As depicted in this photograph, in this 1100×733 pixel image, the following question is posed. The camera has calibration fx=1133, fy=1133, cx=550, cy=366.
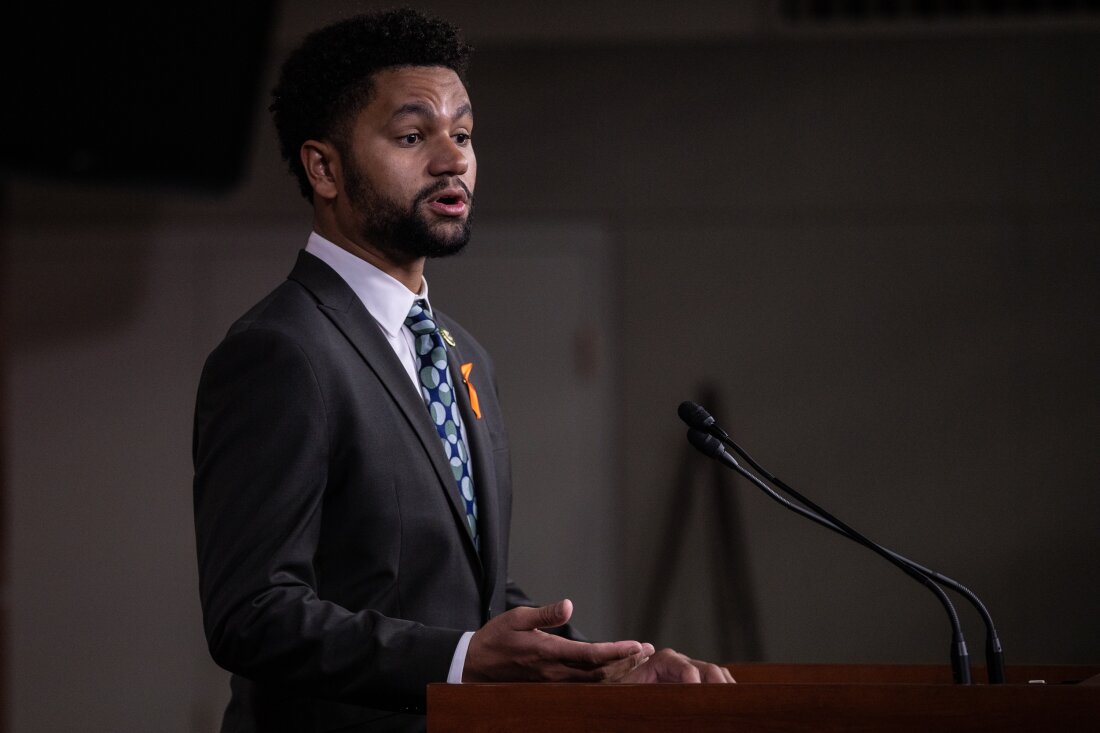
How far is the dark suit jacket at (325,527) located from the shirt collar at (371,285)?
25 mm

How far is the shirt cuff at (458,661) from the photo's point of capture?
1.14 meters

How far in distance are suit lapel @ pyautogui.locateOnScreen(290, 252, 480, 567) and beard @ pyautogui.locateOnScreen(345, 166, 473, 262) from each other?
0.08 meters

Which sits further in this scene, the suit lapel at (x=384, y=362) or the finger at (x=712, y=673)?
the suit lapel at (x=384, y=362)

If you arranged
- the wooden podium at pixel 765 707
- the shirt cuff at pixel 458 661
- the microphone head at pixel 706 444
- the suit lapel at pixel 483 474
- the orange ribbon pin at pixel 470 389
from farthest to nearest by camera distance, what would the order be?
the orange ribbon pin at pixel 470 389 → the suit lapel at pixel 483 474 → the microphone head at pixel 706 444 → the shirt cuff at pixel 458 661 → the wooden podium at pixel 765 707

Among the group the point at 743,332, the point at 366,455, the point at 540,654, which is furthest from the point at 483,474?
the point at 743,332

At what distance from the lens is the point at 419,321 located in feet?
4.95

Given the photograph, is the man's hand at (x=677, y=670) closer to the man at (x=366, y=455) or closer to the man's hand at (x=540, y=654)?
the man at (x=366, y=455)

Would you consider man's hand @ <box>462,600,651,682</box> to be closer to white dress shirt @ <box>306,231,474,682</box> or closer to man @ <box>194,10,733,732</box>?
man @ <box>194,10,733,732</box>

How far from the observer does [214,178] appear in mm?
3459

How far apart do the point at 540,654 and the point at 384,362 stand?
460mm

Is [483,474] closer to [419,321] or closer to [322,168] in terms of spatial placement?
[419,321]

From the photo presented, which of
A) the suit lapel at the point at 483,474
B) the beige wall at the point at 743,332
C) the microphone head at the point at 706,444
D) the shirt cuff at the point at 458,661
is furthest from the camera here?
the beige wall at the point at 743,332

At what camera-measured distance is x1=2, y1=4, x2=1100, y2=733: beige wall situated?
4.20 metres

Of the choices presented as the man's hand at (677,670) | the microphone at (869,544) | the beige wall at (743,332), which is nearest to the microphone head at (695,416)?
the microphone at (869,544)
